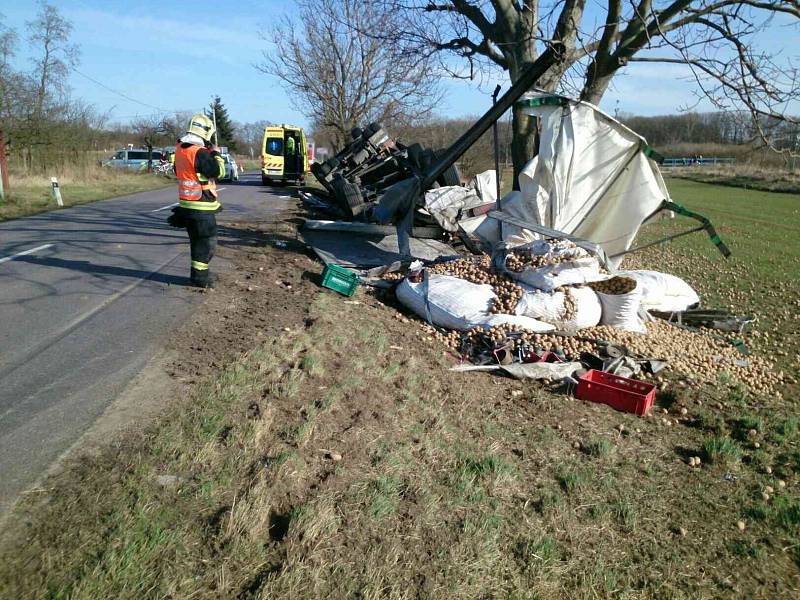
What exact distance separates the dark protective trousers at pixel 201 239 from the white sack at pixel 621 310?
470 cm

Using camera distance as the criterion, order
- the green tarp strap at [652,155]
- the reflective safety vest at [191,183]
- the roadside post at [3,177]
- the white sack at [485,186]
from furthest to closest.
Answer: the roadside post at [3,177], the white sack at [485,186], the green tarp strap at [652,155], the reflective safety vest at [191,183]

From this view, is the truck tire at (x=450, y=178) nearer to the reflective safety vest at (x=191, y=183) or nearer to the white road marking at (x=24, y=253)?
the reflective safety vest at (x=191, y=183)

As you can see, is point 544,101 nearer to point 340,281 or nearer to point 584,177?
point 584,177

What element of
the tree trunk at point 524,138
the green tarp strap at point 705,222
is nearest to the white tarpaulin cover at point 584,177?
the green tarp strap at point 705,222

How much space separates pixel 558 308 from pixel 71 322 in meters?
5.07

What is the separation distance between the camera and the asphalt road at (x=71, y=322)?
11.3 feet

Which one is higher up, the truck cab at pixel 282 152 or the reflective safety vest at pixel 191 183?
the truck cab at pixel 282 152

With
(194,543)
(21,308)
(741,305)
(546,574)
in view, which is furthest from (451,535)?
(741,305)

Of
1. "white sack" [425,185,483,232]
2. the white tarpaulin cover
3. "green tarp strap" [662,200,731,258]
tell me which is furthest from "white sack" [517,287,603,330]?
"white sack" [425,185,483,232]

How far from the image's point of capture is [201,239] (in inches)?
264

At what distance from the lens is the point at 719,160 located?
5094 centimetres

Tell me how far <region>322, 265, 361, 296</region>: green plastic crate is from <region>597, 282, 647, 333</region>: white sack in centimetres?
303

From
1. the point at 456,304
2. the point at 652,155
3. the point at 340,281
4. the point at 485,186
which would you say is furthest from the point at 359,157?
the point at 456,304

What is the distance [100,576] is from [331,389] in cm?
223
